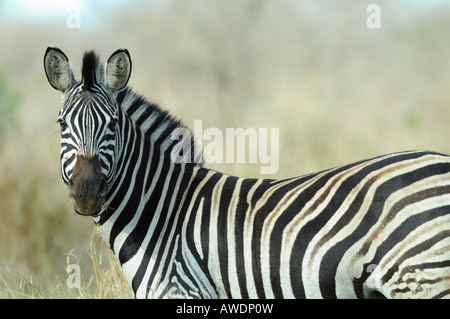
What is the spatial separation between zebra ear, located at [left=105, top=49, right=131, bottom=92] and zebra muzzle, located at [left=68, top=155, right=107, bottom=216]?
0.75 meters

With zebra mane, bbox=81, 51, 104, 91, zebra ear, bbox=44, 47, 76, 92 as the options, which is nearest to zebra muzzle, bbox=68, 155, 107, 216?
zebra mane, bbox=81, 51, 104, 91

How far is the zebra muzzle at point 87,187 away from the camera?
3938 mm

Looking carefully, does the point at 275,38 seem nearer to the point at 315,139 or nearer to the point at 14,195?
the point at 315,139

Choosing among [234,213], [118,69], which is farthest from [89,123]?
[234,213]

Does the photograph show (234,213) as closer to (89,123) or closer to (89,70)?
(89,123)

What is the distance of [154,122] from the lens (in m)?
4.71

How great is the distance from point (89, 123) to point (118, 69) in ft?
1.94

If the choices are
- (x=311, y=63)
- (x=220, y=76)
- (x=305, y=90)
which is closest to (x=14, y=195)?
(x=305, y=90)

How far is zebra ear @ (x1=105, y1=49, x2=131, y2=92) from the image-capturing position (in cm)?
448

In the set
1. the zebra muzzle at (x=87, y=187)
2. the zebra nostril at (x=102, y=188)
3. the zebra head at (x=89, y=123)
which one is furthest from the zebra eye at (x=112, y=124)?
the zebra nostril at (x=102, y=188)

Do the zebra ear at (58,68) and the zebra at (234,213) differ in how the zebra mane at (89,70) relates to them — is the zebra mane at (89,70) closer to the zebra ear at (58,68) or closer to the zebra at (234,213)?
the zebra at (234,213)

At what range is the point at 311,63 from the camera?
28.0 meters

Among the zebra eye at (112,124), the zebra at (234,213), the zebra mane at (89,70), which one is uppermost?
the zebra mane at (89,70)

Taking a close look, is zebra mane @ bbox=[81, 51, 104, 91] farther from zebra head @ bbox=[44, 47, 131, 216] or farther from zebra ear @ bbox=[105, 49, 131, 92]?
zebra ear @ bbox=[105, 49, 131, 92]
